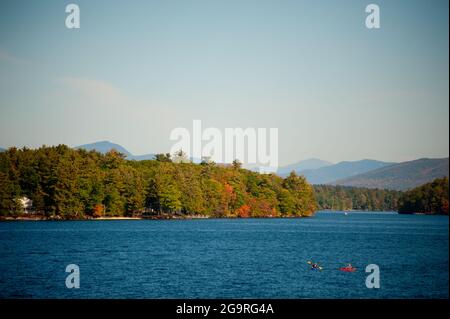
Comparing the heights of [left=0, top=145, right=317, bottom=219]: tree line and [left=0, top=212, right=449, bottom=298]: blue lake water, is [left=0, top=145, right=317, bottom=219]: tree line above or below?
above

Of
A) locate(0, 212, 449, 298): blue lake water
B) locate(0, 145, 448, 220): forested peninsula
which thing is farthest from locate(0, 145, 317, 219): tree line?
locate(0, 212, 449, 298): blue lake water

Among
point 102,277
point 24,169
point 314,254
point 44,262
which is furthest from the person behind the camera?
point 24,169

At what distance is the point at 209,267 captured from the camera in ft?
198

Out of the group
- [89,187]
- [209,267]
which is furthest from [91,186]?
[209,267]

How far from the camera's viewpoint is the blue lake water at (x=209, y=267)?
46688 mm

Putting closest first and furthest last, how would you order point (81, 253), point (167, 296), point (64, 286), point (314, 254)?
1. point (167, 296)
2. point (64, 286)
3. point (81, 253)
4. point (314, 254)

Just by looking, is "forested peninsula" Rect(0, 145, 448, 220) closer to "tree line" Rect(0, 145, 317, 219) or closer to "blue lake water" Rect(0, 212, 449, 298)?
"tree line" Rect(0, 145, 317, 219)

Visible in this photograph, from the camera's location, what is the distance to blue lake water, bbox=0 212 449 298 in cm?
4669

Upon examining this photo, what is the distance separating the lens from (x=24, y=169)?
144 metres

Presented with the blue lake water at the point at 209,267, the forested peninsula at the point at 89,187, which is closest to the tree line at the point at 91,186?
the forested peninsula at the point at 89,187
